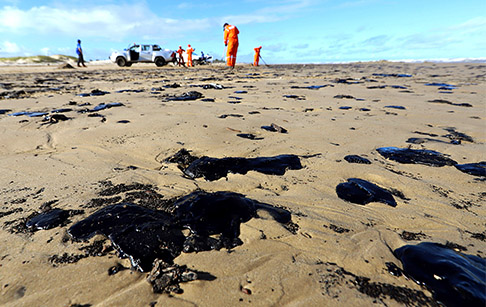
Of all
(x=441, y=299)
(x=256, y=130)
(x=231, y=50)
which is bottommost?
(x=441, y=299)

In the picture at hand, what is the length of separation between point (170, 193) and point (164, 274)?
86cm

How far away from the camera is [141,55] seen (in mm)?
21328

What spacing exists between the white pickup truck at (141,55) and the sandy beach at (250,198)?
18.8m

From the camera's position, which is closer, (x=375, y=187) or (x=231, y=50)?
(x=375, y=187)

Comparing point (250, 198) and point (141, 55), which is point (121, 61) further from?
point (250, 198)

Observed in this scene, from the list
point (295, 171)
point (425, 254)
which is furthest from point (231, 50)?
point (425, 254)

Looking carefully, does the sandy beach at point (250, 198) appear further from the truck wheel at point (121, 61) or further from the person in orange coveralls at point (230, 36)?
the truck wheel at point (121, 61)

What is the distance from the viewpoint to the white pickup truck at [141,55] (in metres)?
21.0

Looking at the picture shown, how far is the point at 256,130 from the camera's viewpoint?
11.9ft

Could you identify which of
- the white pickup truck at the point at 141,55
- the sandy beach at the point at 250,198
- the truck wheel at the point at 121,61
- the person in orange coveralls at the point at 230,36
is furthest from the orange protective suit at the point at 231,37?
the sandy beach at the point at 250,198

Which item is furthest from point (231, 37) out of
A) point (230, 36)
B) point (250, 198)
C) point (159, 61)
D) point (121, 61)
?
point (250, 198)

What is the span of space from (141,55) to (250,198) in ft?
74.0

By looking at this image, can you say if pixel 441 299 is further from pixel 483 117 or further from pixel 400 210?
pixel 483 117

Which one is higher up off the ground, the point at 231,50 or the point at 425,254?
the point at 231,50
